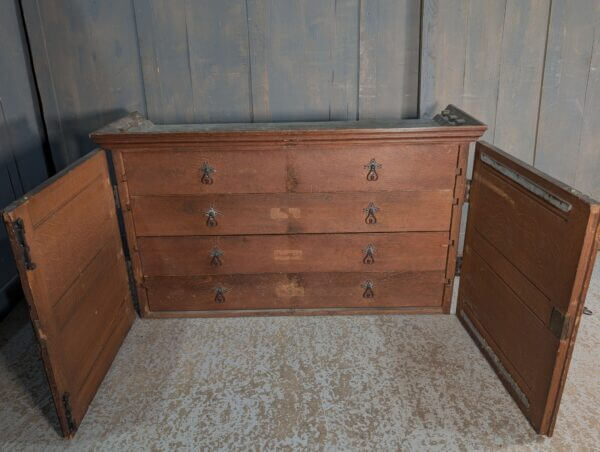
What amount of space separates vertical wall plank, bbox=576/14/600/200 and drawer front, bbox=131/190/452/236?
3.45 feet

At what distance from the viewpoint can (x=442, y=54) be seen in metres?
2.48

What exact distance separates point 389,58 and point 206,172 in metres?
1.14

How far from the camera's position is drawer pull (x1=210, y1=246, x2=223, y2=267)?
7.54 ft

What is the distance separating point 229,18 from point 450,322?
1898 mm

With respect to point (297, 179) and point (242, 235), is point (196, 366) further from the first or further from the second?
point (297, 179)

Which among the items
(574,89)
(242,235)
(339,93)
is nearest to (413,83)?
(339,93)

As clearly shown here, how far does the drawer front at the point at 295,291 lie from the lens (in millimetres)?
2369

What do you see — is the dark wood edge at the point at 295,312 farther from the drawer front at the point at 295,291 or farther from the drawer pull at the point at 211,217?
the drawer pull at the point at 211,217

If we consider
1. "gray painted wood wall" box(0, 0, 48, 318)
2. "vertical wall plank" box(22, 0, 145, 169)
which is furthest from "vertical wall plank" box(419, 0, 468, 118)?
"gray painted wood wall" box(0, 0, 48, 318)

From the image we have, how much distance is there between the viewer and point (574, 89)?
2.54 metres

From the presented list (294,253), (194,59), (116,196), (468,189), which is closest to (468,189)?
(468,189)

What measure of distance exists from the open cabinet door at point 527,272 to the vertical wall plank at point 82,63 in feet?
6.01

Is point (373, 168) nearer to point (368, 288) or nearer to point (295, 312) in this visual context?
point (368, 288)

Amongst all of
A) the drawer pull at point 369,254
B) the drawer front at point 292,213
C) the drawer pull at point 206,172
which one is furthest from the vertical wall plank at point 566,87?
the drawer pull at point 206,172
